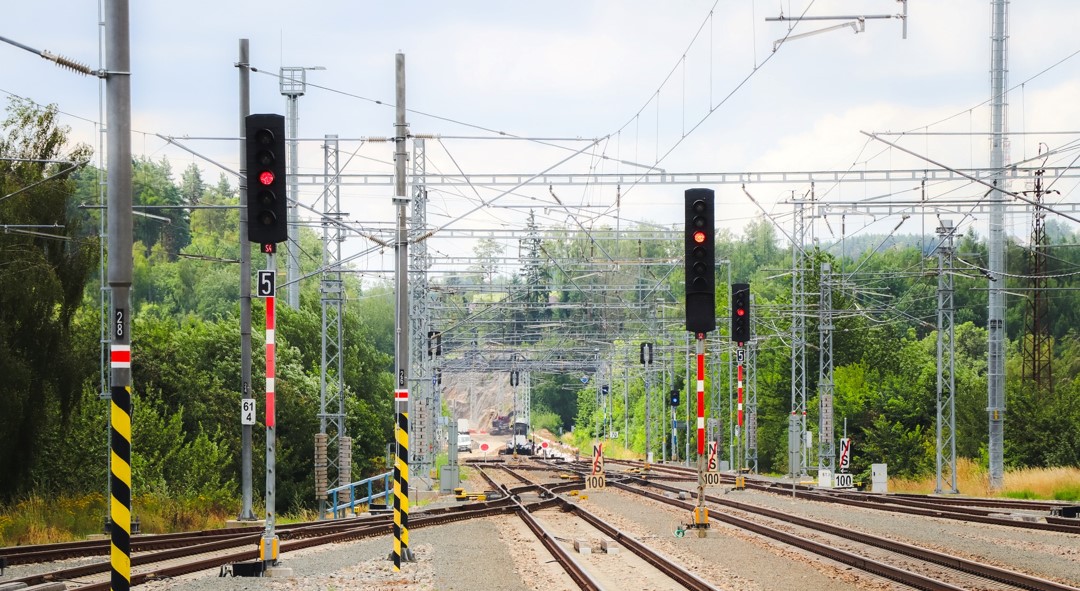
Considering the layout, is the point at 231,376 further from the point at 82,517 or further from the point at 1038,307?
the point at 1038,307

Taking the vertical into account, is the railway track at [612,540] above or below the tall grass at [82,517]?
above

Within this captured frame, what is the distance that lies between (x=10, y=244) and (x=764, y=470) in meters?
50.0

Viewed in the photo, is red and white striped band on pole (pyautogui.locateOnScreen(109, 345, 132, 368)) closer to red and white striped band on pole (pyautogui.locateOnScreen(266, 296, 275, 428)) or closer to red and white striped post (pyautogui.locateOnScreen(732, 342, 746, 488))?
red and white striped band on pole (pyautogui.locateOnScreen(266, 296, 275, 428))

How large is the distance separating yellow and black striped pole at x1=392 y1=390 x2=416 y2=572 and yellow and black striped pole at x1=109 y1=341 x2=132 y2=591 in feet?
26.3

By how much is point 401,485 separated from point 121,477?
8655mm

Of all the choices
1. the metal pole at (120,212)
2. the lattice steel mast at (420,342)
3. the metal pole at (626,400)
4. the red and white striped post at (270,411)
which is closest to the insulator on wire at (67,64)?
the metal pole at (120,212)

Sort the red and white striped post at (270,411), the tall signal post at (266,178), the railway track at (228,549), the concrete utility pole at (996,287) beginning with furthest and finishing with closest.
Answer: the concrete utility pole at (996,287) → the red and white striped post at (270,411) → the railway track at (228,549) → the tall signal post at (266,178)

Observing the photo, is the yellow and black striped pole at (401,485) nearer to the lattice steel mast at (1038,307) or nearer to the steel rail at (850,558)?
the steel rail at (850,558)

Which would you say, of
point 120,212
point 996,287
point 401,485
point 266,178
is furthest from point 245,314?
point 996,287

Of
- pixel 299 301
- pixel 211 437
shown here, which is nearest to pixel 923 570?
pixel 211 437

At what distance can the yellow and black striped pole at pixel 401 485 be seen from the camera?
66.2 ft

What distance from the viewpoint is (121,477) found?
1227cm

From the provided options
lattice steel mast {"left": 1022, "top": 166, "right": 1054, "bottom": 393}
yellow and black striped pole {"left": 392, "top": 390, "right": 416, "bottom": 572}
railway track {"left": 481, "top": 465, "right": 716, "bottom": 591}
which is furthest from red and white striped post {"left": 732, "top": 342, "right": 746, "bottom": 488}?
yellow and black striped pole {"left": 392, "top": 390, "right": 416, "bottom": 572}

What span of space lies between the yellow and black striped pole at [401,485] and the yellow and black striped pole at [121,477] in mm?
8025
